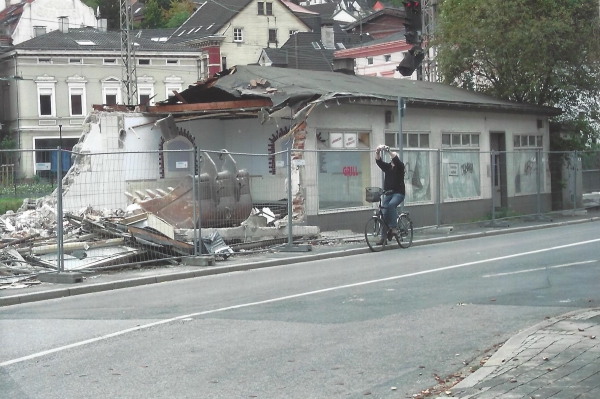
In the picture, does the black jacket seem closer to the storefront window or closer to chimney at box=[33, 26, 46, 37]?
the storefront window

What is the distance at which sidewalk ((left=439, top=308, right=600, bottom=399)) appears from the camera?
6.71 meters

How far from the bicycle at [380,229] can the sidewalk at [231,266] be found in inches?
9.2

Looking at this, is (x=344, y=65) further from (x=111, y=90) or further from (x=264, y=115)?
(x=111, y=90)

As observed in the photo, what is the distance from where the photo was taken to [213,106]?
24078mm

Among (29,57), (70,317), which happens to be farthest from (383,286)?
(29,57)

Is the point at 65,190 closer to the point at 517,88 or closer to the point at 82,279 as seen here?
the point at 82,279

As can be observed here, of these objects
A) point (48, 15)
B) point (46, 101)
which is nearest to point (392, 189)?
point (46, 101)

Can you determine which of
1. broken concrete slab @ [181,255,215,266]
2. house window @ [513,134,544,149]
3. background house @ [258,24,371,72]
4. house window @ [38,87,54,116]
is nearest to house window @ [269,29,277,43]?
background house @ [258,24,371,72]

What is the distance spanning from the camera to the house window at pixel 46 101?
6919 cm

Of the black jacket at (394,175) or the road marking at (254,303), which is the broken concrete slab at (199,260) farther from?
the black jacket at (394,175)

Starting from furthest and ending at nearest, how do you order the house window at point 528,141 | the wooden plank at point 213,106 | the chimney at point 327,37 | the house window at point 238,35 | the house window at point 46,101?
the chimney at point 327,37 < the house window at point 238,35 < the house window at point 46,101 < the house window at point 528,141 < the wooden plank at point 213,106

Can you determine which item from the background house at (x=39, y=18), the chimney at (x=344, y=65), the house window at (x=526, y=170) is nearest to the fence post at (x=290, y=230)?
the house window at (x=526, y=170)

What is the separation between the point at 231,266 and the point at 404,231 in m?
4.93

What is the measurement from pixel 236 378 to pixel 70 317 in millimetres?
4093
